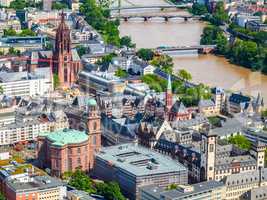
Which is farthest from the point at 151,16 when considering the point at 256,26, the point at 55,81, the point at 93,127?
the point at 93,127

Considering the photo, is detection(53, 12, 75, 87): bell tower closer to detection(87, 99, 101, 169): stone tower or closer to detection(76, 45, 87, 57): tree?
detection(76, 45, 87, 57): tree

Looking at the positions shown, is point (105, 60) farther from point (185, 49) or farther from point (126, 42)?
point (185, 49)

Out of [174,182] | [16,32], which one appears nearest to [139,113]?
[174,182]

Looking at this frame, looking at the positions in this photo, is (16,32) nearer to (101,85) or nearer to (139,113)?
(101,85)

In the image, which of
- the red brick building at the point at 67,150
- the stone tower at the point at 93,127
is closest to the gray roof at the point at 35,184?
the red brick building at the point at 67,150

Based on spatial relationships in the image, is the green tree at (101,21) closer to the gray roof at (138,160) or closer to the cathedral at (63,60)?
the cathedral at (63,60)

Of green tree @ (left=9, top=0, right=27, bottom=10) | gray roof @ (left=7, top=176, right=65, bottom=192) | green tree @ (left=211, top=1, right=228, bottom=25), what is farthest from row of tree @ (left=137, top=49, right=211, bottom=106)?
green tree @ (left=9, top=0, right=27, bottom=10)
